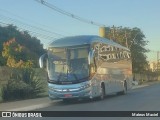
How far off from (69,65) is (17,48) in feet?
133

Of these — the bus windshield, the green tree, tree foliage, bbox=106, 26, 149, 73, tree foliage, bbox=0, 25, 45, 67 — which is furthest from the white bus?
tree foliage, bbox=106, 26, 149, 73

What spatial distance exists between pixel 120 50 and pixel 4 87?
9012 millimetres

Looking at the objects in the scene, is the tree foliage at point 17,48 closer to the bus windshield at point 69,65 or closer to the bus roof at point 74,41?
the bus roof at point 74,41

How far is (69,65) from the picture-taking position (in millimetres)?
24109

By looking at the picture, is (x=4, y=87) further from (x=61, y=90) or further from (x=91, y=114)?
(x=91, y=114)

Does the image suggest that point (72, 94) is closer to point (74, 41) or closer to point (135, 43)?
point (74, 41)

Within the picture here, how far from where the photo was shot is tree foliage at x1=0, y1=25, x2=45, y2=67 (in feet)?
199

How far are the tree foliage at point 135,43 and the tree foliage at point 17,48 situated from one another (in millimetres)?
12901

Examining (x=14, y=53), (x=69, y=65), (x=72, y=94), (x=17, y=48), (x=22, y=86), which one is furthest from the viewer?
(x=17, y=48)

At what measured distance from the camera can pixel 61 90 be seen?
2398cm

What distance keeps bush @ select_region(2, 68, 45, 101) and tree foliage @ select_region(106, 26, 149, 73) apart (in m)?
44.5

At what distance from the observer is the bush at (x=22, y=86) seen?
94.3ft

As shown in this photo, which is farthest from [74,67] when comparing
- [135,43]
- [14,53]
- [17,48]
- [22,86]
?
[135,43]

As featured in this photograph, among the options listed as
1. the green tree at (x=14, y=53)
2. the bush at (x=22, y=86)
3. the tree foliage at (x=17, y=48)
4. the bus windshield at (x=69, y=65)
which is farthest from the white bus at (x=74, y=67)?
the green tree at (x=14, y=53)
